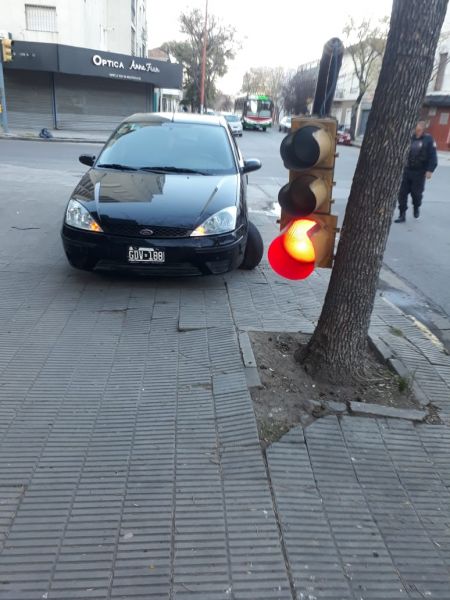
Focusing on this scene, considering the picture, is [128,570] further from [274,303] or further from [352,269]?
[274,303]

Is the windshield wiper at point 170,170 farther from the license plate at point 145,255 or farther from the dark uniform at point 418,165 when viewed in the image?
the dark uniform at point 418,165

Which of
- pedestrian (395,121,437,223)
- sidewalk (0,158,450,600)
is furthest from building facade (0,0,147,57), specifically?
sidewalk (0,158,450,600)

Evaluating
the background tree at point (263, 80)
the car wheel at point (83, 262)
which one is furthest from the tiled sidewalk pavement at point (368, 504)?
the background tree at point (263, 80)

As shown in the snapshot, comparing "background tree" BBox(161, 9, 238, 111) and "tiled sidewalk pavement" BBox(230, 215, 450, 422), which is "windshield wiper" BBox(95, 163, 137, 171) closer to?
"tiled sidewalk pavement" BBox(230, 215, 450, 422)

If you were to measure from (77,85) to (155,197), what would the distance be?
89.6ft

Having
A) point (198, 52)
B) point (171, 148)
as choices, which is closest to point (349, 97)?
point (198, 52)

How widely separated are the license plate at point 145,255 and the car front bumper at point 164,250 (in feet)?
0.09

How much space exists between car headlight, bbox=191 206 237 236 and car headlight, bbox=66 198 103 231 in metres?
0.97

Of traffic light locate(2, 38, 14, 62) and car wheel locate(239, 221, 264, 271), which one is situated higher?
traffic light locate(2, 38, 14, 62)

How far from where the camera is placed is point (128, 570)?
7.06 feet

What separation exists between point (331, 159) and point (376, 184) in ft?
1.19

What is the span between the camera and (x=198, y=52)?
166 feet

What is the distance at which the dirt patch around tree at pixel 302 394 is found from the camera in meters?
3.17

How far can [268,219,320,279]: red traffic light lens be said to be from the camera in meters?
2.87
